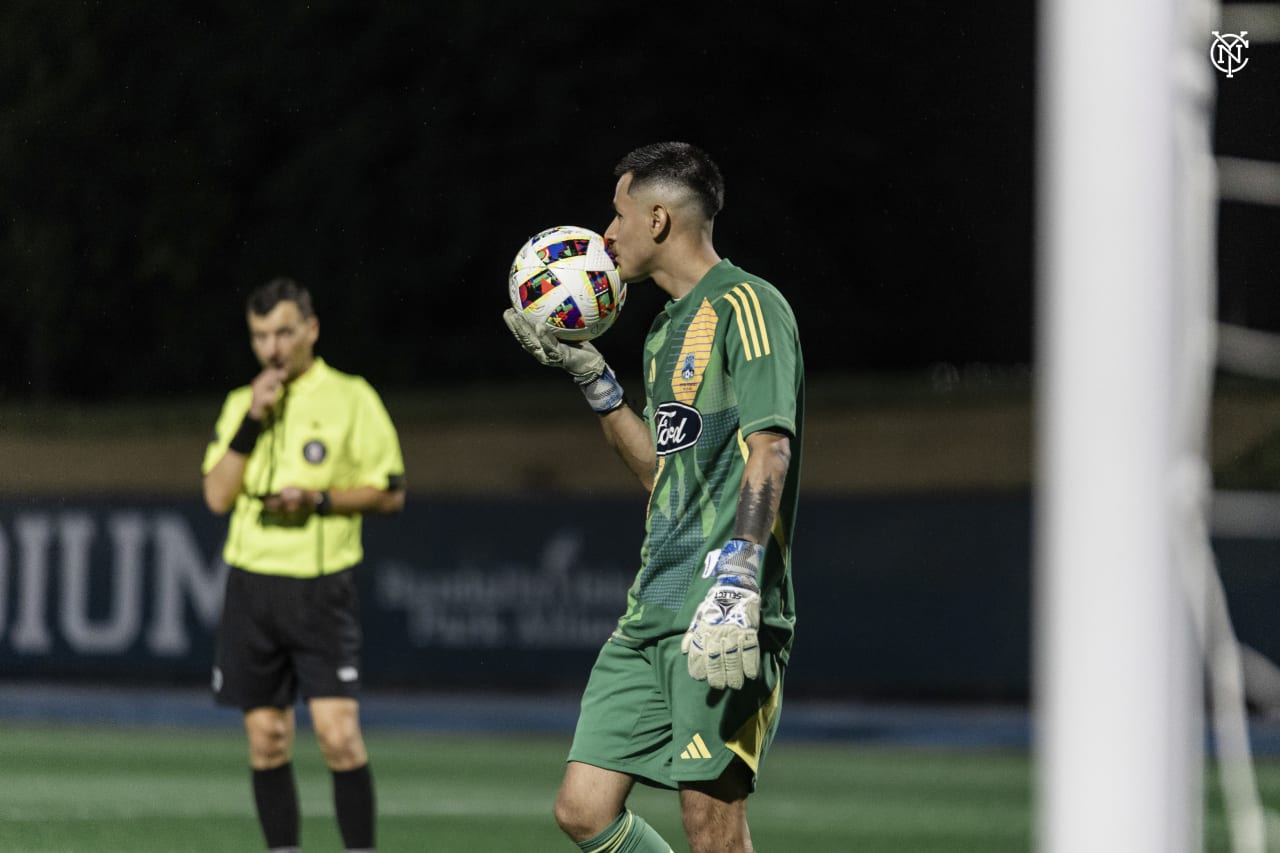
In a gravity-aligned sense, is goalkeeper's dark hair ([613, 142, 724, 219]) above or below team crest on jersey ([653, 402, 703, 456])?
above

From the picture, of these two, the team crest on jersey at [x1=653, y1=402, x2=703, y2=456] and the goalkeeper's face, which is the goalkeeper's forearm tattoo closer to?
the team crest on jersey at [x1=653, y1=402, x2=703, y2=456]

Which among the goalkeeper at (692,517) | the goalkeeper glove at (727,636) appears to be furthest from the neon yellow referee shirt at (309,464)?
the goalkeeper glove at (727,636)

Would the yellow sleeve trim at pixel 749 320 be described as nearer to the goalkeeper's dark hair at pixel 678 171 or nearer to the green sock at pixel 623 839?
the goalkeeper's dark hair at pixel 678 171

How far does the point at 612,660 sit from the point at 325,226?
23.7 meters

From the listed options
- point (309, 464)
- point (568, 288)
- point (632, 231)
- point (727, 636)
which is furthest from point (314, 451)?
point (727, 636)

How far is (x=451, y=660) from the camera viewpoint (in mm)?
17078

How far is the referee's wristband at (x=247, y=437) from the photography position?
757cm

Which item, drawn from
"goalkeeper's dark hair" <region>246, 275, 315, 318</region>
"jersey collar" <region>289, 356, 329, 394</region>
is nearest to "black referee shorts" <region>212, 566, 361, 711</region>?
"jersey collar" <region>289, 356, 329, 394</region>

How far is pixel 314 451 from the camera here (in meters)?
7.77

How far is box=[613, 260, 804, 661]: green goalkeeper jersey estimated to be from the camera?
5.05m

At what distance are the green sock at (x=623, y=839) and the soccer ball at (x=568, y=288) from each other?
1.30m

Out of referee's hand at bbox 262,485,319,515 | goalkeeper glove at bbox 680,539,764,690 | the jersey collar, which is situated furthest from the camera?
the jersey collar

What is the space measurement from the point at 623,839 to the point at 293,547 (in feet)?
9.17

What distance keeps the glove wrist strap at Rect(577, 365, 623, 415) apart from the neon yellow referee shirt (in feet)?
7.01
